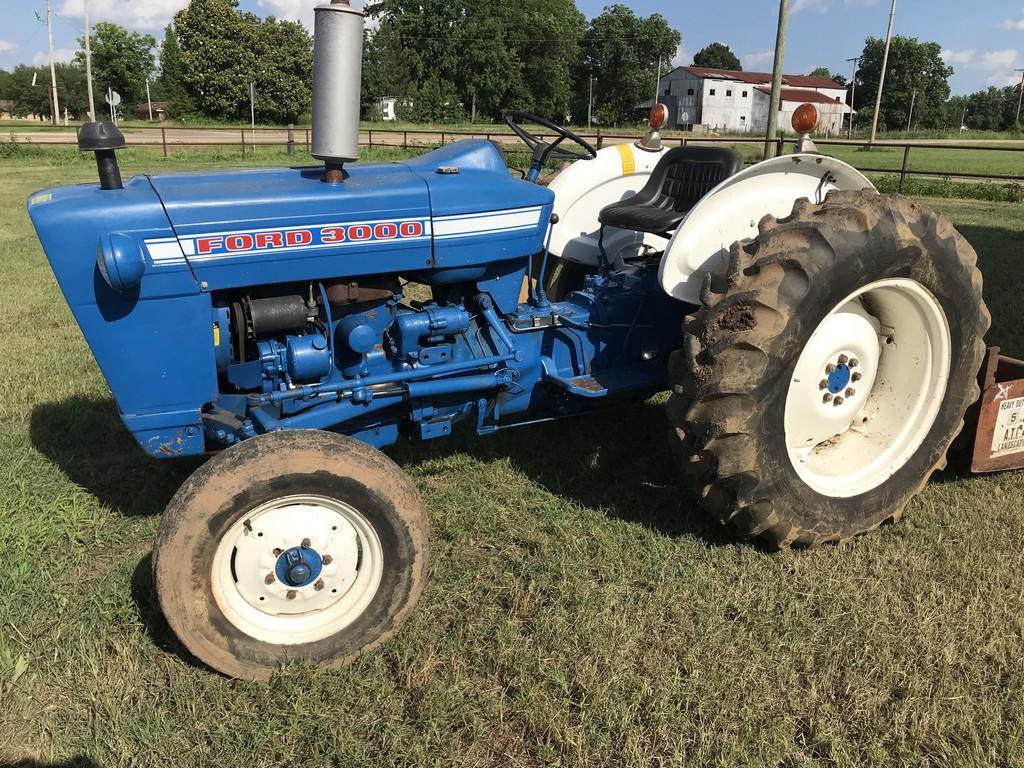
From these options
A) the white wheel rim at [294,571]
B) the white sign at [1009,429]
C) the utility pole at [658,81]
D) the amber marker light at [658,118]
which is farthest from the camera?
the utility pole at [658,81]

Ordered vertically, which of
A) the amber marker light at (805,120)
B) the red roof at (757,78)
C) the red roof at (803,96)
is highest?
the red roof at (757,78)

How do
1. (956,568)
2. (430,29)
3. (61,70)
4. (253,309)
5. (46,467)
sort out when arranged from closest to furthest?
(253,309)
(956,568)
(46,467)
(430,29)
(61,70)

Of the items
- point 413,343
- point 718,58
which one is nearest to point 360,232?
point 413,343

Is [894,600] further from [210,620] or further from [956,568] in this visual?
[210,620]

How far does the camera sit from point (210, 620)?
2.39 m

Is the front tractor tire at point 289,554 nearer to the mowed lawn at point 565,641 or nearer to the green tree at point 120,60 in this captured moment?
the mowed lawn at point 565,641

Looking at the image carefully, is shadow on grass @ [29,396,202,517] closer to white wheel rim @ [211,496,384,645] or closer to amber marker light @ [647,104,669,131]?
white wheel rim @ [211,496,384,645]

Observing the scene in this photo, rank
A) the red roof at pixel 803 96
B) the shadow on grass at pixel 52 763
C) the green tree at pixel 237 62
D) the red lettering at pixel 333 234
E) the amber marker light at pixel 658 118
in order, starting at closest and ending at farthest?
the shadow on grass at pixel 52 763 → the red lettering at pixel 333 234 → the amber marker light at pixel 658 118 → the green tree at pixel 237 62 → the red roof at pixel 803 96

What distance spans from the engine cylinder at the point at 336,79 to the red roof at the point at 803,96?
240ft

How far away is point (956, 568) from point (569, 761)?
179 centimetres

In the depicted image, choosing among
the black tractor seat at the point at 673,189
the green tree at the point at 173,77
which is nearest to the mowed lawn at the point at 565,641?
the black tractor seat at the point at 673,189

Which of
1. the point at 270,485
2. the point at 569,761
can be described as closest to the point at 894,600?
the point at 569,761

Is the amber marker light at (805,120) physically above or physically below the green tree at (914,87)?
below

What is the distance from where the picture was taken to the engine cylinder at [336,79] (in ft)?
8.41
